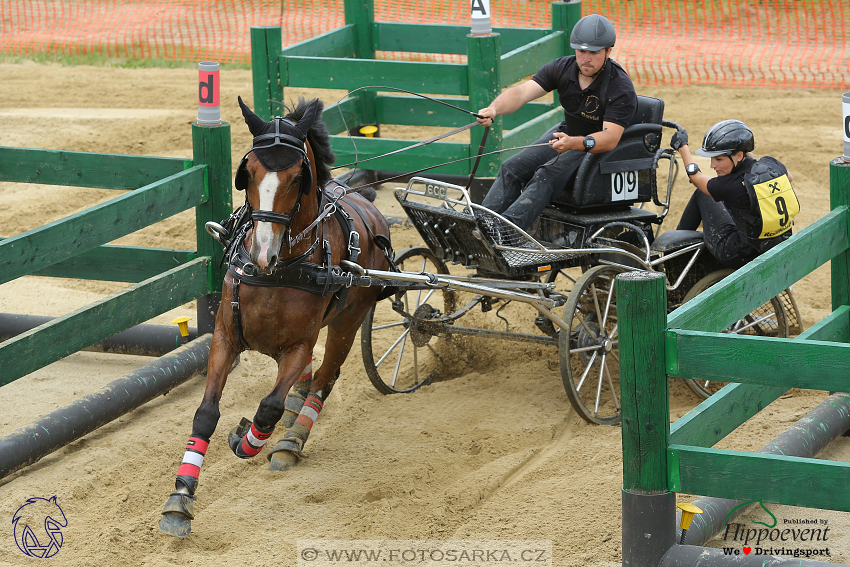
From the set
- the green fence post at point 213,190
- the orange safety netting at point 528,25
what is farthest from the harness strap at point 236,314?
the orange safety netting at point 528,25

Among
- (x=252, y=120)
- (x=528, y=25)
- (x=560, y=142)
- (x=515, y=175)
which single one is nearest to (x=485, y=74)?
(x=515, y=175)

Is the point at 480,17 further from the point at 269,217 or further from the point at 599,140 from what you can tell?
the point at 269,217

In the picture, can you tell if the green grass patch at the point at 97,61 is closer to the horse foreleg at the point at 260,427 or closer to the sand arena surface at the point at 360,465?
the sand arena surface at the point at 360,465

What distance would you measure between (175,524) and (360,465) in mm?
1122

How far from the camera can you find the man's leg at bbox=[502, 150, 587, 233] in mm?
5691

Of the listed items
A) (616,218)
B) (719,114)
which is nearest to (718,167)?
(616,218)

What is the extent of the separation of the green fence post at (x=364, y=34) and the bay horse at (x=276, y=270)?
16.4ft

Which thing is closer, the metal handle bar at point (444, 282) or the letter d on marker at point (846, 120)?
the letter d on marker at point (846, 120)

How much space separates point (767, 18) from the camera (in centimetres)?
1633

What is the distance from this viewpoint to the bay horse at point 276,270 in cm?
412

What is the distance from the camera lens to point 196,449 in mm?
4457

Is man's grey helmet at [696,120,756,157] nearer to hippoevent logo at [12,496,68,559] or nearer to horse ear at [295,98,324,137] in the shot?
horse ear at [295,98,324,137]

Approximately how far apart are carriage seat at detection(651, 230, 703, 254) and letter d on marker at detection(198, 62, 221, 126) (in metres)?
2.75

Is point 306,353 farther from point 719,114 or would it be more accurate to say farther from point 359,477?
point 719,114
